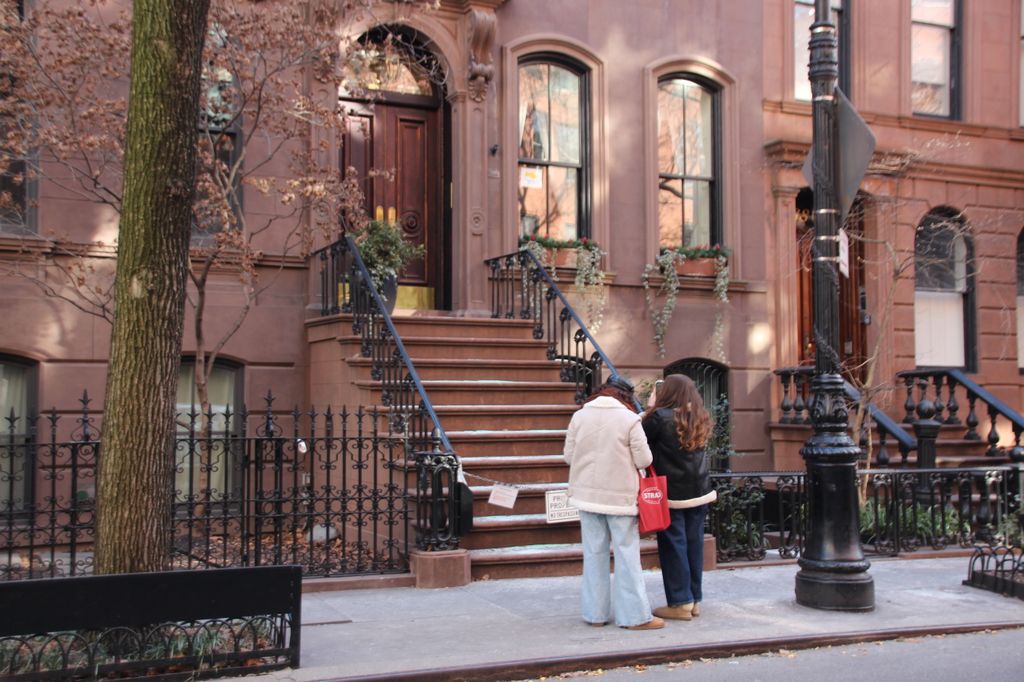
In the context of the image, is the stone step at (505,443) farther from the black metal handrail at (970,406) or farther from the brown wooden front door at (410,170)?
the black metal handrail at (970,406)

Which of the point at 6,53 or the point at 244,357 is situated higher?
the point at 6,53

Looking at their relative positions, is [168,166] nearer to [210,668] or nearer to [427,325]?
[210,668]

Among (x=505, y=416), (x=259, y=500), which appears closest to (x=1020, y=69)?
(x=505, y=416)

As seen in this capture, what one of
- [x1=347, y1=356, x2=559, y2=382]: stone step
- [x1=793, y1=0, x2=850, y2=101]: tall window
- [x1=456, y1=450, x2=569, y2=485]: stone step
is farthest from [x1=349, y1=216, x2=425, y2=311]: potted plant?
[x1=793, y1=0, x2=850, y2=101]: tall window

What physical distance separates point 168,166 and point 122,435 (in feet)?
5.41

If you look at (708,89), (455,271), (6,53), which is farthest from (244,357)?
(708,89)

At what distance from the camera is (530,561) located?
9930mm

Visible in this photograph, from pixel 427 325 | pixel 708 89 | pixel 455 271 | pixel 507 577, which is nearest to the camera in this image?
pixel 507 577

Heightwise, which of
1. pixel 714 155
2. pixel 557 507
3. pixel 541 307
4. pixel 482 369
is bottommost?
pixel 557 507

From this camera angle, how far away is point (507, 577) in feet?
32.4

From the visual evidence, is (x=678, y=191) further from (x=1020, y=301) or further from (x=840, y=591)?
(x=840, y=591)

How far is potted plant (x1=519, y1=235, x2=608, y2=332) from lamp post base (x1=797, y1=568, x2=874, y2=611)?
642 centimetres

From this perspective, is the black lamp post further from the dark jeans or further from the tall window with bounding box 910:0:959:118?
the tall window with bounding box 910:0:959:118

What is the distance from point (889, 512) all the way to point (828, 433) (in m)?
3.42
